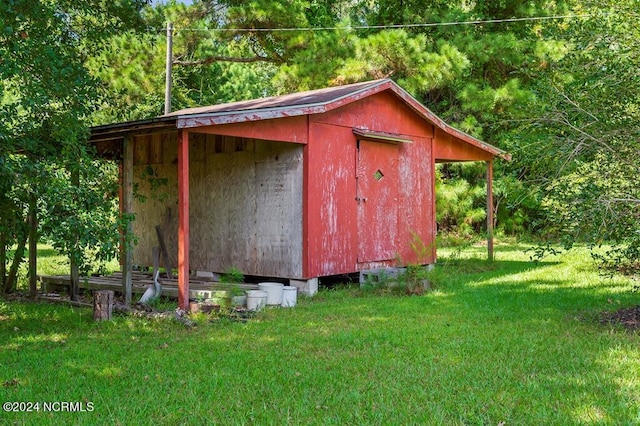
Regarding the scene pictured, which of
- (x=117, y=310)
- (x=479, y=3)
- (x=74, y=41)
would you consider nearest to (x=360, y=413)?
(x=117, y=310)

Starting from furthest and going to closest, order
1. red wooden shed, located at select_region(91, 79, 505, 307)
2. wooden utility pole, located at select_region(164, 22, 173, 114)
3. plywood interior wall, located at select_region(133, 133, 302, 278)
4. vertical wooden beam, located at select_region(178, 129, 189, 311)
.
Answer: wooden utility pole, located at select_region(164, 22, 173, 114) < plywood interior wall, located at select_region(133, 133, 302, 278) < red wooden shed, located at select_region(91, 79, 505, 307) < vertical wooden beam, located at select_region(178, 129, 189, 311)

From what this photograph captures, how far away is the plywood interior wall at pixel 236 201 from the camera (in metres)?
9.75

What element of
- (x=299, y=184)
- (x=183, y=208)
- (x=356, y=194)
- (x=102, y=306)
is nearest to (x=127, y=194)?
(x=183, y=208)

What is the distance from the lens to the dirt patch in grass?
6.73 meters

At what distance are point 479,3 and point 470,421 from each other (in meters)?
18.9

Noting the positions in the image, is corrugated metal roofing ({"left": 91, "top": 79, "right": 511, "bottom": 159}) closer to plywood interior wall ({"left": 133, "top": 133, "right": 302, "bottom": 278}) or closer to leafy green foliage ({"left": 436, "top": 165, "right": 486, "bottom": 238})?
plywood interior wall ({"left": 133, "top": 133, "right": 302, "bottom": 278})

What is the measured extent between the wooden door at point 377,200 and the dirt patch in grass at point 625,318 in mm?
Answer: 4263

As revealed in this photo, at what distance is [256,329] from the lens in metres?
7.00

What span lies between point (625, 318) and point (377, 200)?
4843 millimetres

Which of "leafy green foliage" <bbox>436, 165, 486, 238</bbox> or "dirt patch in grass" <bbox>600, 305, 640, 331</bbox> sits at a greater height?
"leafy green foliage" <bbox>436, 165, 486, 238</bbox>

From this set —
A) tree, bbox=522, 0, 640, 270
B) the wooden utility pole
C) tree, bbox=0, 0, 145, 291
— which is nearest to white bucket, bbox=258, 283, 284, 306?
tree, bbox=0, 0, 145, 291

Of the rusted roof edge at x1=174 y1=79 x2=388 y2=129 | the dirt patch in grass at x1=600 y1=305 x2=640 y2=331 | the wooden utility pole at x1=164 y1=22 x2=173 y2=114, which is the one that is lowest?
the dirt patch in grass at x1=600 y1=305 x2=640 y2=331

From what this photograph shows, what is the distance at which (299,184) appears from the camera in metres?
9.67

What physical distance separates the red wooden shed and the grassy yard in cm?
172
